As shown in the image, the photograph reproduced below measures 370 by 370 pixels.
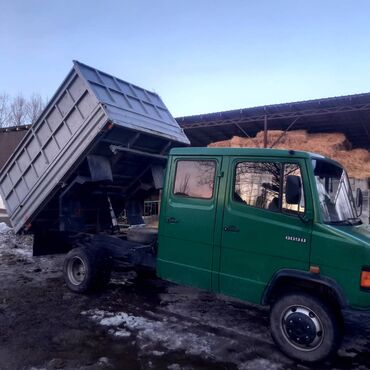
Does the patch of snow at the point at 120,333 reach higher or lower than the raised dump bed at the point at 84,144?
lower

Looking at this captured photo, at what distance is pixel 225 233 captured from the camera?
448cm

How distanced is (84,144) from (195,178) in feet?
6.54

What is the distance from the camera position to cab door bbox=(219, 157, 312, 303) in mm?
3979

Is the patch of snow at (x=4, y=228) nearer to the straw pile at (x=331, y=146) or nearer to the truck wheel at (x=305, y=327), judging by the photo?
the straw pile at (x=331, y=146)

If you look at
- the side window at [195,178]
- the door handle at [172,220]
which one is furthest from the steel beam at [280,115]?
the door handle at [172,220]

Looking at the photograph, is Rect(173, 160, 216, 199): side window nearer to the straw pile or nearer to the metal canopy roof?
the metal canopy roof

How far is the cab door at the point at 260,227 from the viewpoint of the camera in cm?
398

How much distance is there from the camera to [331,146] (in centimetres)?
1267

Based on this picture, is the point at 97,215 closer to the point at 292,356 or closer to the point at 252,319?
the point at 252,319

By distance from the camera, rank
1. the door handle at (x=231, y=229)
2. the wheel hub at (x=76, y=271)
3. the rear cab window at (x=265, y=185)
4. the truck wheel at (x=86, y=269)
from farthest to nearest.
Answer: the wheel hub at (x=76, y=271)
the truck wheel at (x=86, y=269)
the door handle at (x=231, y=229)
the rear cab window at (x=265, y=185)

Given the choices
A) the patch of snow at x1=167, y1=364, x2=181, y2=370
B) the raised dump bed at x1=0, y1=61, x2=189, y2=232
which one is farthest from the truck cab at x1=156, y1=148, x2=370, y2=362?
the raised dump bed at x1=0, y1=61, x2=189, y2=232

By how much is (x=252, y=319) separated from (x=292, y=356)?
1.27m

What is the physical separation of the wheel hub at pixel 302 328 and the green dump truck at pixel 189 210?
1cm

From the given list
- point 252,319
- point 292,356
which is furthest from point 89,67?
point 292,356
